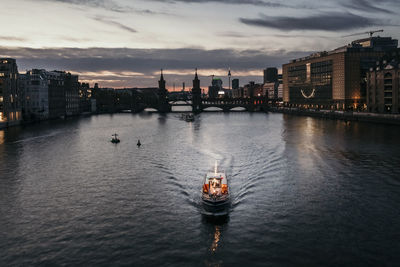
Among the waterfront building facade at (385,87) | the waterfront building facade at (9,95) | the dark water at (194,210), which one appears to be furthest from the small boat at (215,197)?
the waterfront building facade at (385,87)

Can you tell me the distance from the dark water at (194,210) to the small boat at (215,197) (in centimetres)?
154

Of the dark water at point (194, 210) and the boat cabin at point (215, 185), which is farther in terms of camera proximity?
the boat cabin at point (215, 185)

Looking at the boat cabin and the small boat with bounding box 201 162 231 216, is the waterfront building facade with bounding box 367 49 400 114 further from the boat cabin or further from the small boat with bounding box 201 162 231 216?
the small boat with bounding box 201 162 231 216

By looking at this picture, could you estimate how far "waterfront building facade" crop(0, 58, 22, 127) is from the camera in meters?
152

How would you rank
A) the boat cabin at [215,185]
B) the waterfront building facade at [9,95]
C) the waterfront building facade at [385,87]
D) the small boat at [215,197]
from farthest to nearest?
the waterfront building facade at [385,87], the waterfront building facade at [9,95], the boat cabin at [215,185], the small boat at [215,197]

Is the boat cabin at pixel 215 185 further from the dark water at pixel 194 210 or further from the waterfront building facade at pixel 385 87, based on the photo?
the waterfront building facade at pixel 385 87

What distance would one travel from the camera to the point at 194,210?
44.4m

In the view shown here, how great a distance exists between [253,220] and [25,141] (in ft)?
296

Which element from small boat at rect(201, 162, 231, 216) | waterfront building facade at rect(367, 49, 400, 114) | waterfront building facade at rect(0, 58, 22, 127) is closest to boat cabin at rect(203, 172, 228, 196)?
small boat at rect(201, 162, 231, 216)

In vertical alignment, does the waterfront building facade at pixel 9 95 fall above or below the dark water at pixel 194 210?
above

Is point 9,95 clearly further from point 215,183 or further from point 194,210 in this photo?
point 194,210

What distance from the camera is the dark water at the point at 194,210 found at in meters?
33.0

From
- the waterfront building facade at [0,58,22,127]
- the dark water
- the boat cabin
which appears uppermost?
the waterfront building facade at [0,58,22,127]

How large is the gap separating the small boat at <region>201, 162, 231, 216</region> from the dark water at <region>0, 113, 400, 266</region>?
1.54 m
